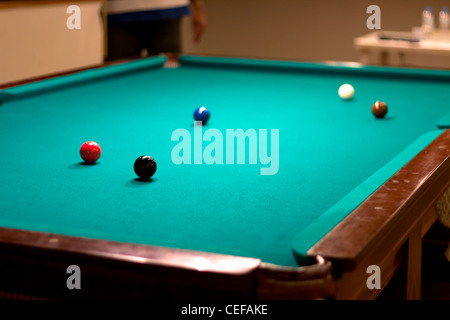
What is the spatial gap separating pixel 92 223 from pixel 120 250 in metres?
0.26

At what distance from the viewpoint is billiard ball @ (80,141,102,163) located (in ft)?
6.49

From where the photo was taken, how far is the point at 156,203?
164 cm

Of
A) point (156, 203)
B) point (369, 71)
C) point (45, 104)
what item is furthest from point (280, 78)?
point (156, 203)

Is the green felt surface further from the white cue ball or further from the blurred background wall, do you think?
the blurred background wall

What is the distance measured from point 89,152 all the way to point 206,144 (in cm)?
40

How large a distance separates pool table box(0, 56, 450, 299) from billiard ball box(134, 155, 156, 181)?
2 centimetres

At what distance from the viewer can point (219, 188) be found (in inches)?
69.8

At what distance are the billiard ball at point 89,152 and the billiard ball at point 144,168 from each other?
0.22m

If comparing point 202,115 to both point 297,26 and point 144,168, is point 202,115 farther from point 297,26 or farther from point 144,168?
point 297,26

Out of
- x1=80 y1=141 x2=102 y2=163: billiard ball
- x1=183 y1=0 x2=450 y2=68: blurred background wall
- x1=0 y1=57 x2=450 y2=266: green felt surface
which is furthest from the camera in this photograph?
x1=183 y1=0 x2=450 y2=68: blurred background wall

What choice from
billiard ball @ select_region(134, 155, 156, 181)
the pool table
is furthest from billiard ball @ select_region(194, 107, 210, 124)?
billiard ball @ select_region(134, 155, 156, 181)

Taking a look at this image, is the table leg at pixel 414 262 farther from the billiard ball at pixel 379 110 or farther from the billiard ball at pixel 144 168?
the billiard ball at pixel 379 110

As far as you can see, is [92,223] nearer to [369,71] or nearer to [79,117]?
[79,117]

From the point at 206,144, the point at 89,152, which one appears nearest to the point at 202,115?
the point at 206,144
